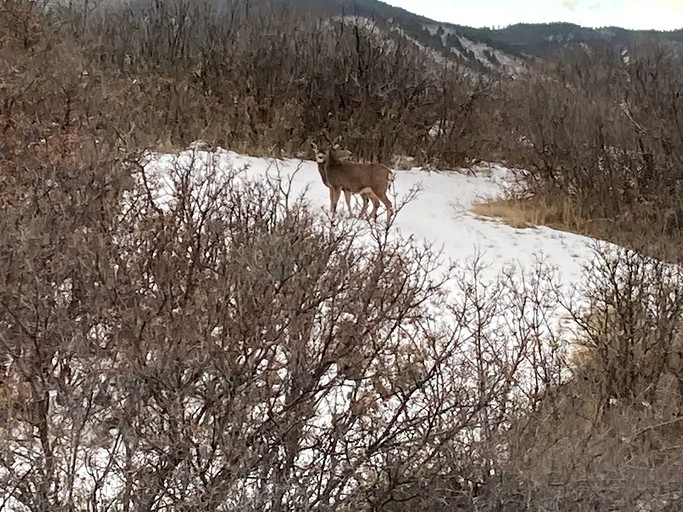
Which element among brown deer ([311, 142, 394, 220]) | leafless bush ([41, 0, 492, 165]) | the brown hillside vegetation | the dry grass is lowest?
the brown hillside vegetation

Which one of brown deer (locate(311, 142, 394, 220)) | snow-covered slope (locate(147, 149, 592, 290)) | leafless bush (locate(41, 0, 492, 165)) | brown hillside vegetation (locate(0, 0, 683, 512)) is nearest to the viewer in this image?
brown hillside vegetation (locate(0, 0, 683, 512))

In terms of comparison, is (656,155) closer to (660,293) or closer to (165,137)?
(660,293)

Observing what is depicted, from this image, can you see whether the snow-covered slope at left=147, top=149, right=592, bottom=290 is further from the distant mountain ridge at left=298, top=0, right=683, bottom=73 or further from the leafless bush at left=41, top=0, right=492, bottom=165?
the distant mountain ridge at left=298, top=0, right=683, bottom=73

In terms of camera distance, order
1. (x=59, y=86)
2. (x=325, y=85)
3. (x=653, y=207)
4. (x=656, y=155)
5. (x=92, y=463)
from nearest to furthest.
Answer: (x=92, y=463) → (x=59, y=86) → (x=653, y=207) → (x=656, y=155) → (x=325, y=85)

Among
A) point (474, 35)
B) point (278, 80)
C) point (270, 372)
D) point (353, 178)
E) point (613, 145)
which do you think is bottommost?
point (270, 372)

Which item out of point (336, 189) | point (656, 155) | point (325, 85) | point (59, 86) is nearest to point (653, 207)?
point (656, 155)

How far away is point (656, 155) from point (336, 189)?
5294 millimetres

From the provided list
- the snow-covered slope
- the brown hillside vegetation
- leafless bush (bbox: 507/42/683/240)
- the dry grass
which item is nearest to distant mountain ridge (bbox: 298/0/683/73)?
leafless bush (bbox: 507/42/683/240)

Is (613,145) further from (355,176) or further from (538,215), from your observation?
(355,176)

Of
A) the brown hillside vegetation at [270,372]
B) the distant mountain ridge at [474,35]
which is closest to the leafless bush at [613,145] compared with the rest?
the distant mountain ridge at [474,35]

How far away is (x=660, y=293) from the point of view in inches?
228

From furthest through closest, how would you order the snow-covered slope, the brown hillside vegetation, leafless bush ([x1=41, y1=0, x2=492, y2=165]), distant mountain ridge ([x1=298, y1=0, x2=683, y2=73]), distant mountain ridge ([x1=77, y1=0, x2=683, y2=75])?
distant mountain ridge ([x1=298, y1=0, x2=683, y2=73])
distant mountain ridge ([x1=77, y1=0, x2=683, y2=75])
leafless bush ([x1=41, y1=0, x2=492, y2=165])
the snow-covered slope
the brown hillside vegetation

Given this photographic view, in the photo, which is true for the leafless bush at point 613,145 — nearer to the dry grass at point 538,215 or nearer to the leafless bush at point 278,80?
the dry grass at point 538,215

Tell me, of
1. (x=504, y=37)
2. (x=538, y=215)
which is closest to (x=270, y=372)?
(x=538, y=215)
